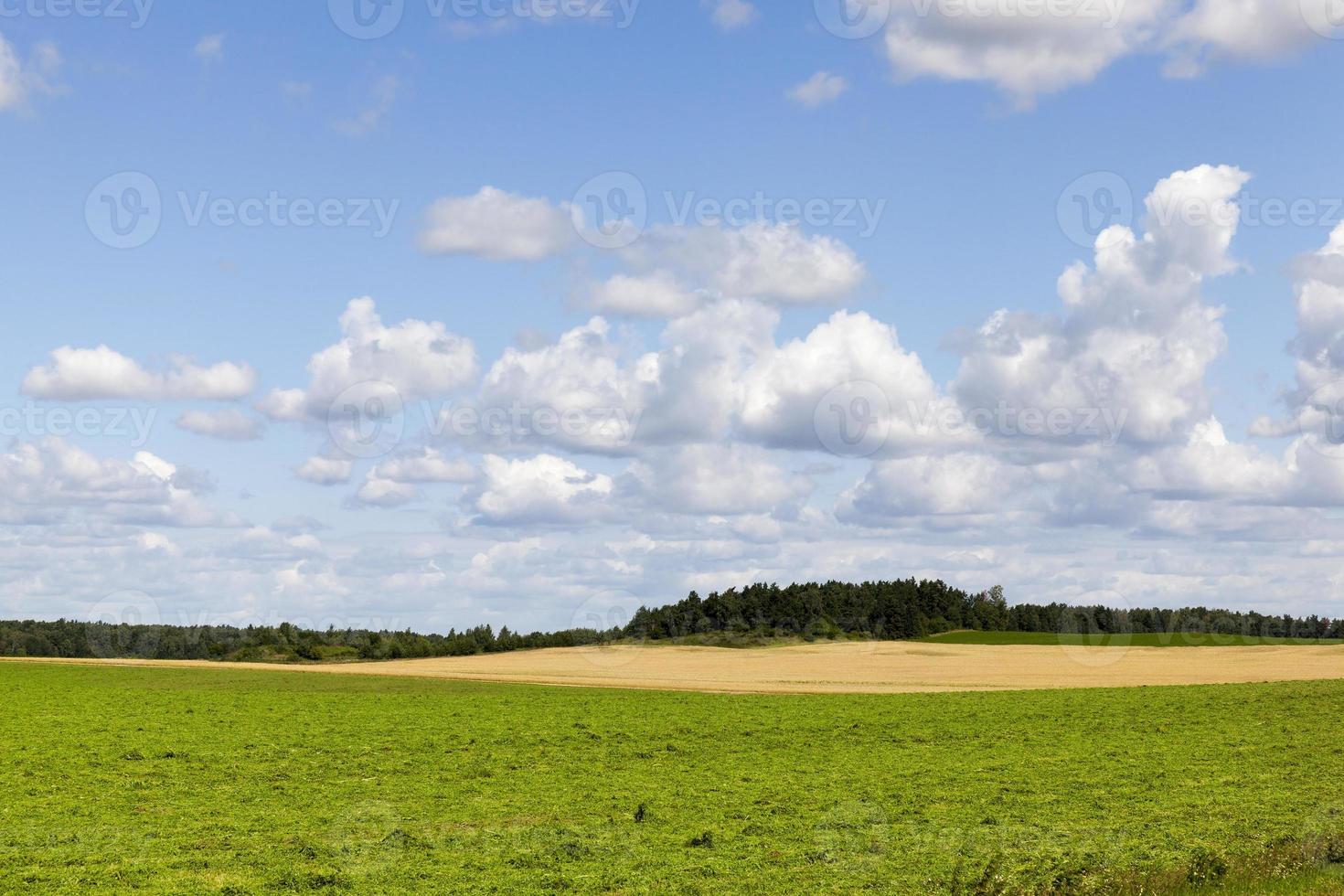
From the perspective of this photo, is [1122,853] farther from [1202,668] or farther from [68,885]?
[1202,668]

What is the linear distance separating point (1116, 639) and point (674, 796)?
5873 inches

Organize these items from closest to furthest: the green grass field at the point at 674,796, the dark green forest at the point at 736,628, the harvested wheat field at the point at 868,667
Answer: the green grass field at the point at 674,796, the harvested wheat field at the point at 868,667, the dark green forest at the point at 736,628

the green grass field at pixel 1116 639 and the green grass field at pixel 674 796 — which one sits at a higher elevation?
the green grass field at pixel 1116 639

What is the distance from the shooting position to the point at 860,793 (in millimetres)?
31844

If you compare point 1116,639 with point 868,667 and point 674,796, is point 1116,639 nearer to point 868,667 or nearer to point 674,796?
point 868,667

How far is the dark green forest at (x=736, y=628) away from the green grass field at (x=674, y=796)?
296 feet

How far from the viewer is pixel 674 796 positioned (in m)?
31.5

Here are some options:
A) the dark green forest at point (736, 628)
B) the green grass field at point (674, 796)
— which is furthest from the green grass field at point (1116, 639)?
the green grass field at point (674, 796)

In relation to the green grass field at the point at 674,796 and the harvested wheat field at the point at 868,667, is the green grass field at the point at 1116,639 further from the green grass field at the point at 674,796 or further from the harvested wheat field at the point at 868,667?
the green grass field at the point at 674,796

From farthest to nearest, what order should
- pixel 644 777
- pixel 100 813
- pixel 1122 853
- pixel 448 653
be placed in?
pixel 448 653
pixel 644 777
pixel 100 813
pixel 1122 853

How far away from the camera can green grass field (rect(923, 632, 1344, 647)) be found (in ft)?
503

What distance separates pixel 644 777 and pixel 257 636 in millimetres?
141261

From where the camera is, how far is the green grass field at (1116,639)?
153m

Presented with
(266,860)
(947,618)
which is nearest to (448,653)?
(947,618)
